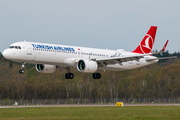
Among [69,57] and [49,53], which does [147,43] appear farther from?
[49,53]

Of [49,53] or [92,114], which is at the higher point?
[49,53]

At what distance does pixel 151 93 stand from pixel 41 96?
2437 centimetres

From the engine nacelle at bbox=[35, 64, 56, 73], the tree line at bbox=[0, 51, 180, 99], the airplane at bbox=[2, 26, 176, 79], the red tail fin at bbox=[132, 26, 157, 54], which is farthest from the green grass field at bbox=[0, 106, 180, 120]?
the tree line at bbox=[0, 51, 180, 99]

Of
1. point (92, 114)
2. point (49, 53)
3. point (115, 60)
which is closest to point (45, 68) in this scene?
point (49, 53)

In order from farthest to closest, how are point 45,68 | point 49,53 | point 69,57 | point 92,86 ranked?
point 92,86, point 45,68, point 69,57, point 49,53

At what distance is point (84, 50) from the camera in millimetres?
49281

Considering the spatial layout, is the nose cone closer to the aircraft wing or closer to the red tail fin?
the aircraft wing

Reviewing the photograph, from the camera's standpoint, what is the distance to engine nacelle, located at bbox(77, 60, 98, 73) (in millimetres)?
46906

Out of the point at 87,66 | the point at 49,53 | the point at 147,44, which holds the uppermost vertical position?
the point at 147,44

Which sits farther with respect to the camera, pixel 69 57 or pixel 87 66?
pixel 69 57

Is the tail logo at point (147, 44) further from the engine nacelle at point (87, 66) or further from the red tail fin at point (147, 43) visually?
the engine nacelle at point (87, 66)

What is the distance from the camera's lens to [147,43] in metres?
58.3

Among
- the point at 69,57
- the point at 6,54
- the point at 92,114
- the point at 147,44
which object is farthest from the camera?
the point at 147,44

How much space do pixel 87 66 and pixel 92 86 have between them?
105 ft
